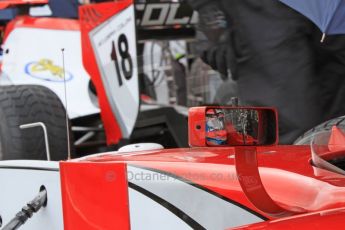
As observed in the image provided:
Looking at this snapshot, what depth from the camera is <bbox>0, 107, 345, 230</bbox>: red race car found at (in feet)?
4.51

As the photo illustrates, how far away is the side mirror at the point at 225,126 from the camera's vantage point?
4.40 ft

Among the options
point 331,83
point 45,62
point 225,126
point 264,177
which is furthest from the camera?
point 45,62

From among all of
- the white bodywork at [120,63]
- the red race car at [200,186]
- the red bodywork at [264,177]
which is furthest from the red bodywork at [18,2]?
the red bodywork at [264,177]

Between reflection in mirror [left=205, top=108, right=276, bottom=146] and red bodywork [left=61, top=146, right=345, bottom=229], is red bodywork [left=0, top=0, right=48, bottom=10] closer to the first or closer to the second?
red bodywork [left=61, top=146, right=345, bottom=229]

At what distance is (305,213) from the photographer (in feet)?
4.52

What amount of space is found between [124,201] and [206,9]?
7.06 ft

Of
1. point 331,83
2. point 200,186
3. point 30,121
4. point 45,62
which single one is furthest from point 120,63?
point 200,186

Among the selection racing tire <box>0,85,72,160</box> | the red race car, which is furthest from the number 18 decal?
the red race car

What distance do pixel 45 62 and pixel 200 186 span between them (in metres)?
3.23

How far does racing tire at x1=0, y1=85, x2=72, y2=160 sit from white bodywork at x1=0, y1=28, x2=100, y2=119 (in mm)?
719

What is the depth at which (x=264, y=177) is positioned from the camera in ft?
5.15

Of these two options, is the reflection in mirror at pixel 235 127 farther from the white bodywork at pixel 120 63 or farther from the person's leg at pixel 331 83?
the white bodywork at pixel 120 63

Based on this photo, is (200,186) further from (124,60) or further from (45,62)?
(45,62)

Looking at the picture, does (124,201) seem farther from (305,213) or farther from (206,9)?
(206,9)
